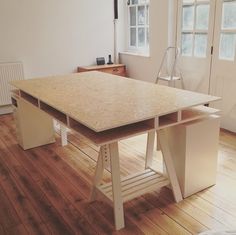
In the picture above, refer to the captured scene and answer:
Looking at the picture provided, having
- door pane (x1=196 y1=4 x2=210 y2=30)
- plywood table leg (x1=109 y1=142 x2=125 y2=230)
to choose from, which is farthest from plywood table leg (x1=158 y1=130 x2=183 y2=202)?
door pane (x1=196 y1=4 x2=210 y2=30)

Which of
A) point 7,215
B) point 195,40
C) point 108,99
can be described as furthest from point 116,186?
point 195,40

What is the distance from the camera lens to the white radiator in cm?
446

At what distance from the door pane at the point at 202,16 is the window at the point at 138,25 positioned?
134 centimetres

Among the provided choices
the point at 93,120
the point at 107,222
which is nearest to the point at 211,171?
the point at 107,222

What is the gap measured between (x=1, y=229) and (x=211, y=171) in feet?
5.28

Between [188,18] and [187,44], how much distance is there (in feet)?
1.11

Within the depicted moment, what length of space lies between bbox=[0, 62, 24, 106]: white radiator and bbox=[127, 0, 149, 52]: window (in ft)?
6.65

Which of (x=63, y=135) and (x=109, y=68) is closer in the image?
(x=63, y=135)

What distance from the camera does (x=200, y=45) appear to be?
3939 mm

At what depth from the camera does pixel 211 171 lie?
2.44 m

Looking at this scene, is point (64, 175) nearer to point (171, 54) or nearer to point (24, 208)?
point (24, 208)

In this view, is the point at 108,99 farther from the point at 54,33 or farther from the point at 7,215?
the point at 54,33

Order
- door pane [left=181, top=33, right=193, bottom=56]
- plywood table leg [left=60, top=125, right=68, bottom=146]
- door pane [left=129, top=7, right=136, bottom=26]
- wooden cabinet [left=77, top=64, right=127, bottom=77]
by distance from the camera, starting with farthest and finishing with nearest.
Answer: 1. door pane [left=129, top=7, right=136, bottom=26]
2. wooden cabinet [left=77, top=64, right=127, bottom=77]
3. door pane [left=181, top=33, right=193, bottom=56]
4. plywood table leg [left=60, top=125, right=68, bottom=146]

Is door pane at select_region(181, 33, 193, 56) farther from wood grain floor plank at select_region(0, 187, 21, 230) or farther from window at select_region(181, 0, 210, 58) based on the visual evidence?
wood grain floor plank at select_region(0, 187, 21, 230)
